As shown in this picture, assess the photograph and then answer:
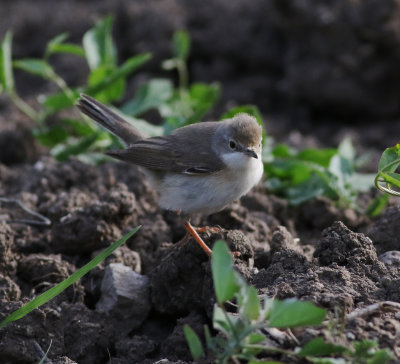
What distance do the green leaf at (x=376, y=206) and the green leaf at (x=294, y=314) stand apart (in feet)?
10.1

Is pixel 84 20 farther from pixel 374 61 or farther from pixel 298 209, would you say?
pixel 298 209

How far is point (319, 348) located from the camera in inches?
116

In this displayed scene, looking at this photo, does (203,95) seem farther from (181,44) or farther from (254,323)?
(254,323)

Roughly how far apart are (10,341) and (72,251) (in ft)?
4.21

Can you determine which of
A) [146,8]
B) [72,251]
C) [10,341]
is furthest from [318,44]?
[10,341]

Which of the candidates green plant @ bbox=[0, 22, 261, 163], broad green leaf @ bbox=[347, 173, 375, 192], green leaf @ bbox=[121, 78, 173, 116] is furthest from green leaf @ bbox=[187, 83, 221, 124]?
broad green leaf @ bbox=[347, 173, 375, 192]

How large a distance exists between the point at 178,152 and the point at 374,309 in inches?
97.5

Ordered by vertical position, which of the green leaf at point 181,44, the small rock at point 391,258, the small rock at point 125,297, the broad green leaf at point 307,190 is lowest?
the small rock at point 125,297

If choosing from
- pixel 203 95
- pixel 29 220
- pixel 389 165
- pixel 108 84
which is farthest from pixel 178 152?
pixel 203 95

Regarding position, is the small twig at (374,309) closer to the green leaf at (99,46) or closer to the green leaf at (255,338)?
the green leaf at (255,338)

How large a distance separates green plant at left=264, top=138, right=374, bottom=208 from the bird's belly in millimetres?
966

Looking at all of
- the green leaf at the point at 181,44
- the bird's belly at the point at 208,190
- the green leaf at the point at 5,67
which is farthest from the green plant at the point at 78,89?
the bird's belly at the point at 208,190

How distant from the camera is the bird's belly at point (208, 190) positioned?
16.5ft

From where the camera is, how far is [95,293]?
15.2ft
